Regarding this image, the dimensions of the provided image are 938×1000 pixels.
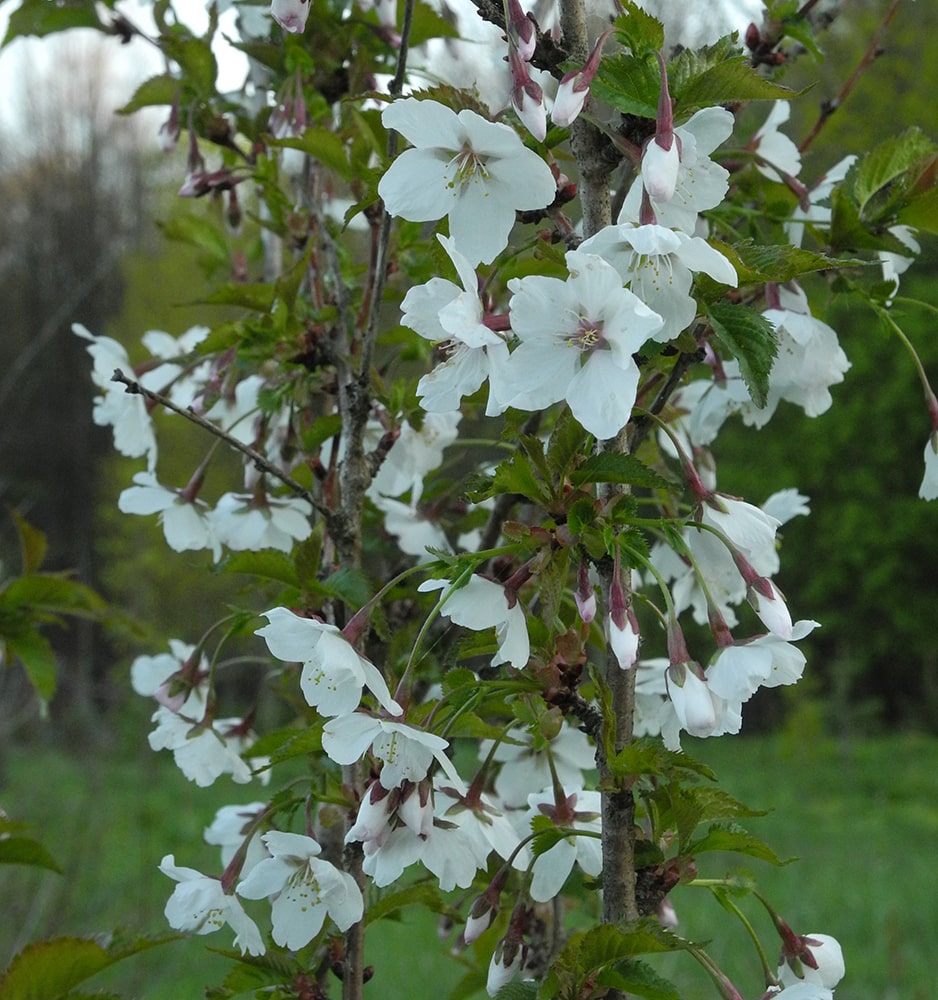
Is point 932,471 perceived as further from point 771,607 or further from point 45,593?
point 45,593

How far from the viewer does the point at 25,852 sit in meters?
1.06

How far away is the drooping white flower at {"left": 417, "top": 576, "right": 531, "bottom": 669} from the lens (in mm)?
810

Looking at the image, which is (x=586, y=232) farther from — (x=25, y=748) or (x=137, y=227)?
(x=137, y=227)

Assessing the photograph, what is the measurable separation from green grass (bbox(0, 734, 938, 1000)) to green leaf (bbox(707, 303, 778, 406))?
3.26ft

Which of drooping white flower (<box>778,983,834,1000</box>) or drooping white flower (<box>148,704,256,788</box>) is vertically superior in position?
drooping white flower (<box>778,983,834,1000</box>)

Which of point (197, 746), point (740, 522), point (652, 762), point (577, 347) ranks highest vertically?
point (577, 347)

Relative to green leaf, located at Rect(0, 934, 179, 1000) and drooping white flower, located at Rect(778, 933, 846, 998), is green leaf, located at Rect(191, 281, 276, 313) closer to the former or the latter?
green leaf, located at Rect(0, 934, 179, 1000)

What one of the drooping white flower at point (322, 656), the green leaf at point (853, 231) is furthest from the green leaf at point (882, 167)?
the drooping white flower at point (322, 656)

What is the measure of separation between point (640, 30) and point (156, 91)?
84 cm

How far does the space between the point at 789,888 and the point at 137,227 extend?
14115 millimetres

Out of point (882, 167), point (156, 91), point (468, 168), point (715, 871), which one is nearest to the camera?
point (468, 168)

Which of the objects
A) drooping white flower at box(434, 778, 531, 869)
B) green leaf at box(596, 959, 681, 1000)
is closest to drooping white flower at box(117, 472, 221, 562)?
drooping white flower at box(434, 778, 531, 869)

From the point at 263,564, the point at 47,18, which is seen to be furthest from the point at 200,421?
the point at 47,18

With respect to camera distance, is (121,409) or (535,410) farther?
(121,409)
